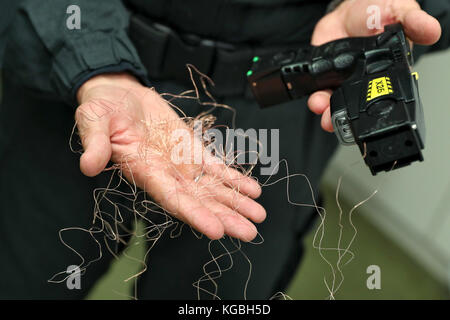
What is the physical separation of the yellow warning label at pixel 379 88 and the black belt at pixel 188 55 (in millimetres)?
250

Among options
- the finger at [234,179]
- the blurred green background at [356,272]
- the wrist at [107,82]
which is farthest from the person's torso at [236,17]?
the blurred green background at [356,272]

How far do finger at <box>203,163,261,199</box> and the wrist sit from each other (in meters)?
0.17

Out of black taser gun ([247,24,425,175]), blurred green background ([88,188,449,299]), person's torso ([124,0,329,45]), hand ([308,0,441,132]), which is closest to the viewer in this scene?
black taser gun ([247,24,425,175])

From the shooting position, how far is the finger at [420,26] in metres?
0.57

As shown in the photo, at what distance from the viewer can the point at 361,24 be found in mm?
663

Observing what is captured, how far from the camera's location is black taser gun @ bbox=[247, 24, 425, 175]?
471mm

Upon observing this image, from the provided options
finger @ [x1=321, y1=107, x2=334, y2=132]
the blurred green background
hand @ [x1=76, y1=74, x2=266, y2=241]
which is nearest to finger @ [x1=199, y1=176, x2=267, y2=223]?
hand @ [x1=76, y1=74, x2=266, y2=241]

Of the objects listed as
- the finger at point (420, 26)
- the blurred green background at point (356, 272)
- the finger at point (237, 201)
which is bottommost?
the blurred green background at point (356, 272)

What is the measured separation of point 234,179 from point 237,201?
0.04 metres

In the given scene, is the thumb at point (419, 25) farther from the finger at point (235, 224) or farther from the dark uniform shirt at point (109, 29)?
the finger at point (235, 224)

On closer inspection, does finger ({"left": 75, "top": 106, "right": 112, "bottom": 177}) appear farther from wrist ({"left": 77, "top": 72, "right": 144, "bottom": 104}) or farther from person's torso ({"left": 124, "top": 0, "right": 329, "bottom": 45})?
person's torso ({"left": 124, "top": 0, "right": 329, "bottom": 45})

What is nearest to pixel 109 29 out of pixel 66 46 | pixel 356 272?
pixel 66 46

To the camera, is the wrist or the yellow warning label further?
the wrist

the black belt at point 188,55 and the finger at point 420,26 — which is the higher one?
the finger at point 420,26
